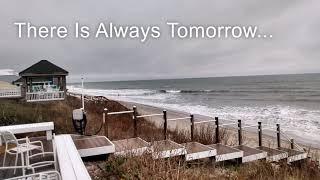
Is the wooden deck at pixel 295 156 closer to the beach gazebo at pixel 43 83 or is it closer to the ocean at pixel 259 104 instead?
the ocean at pixel 259 104

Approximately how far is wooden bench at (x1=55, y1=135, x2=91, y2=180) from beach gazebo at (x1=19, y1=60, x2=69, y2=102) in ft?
58.8

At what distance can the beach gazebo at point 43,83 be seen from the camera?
2247 centimetres

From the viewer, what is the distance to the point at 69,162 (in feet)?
13.0

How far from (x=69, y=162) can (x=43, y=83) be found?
70.2ft

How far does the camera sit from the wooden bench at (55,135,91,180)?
3.36 meters

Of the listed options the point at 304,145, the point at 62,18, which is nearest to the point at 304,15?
the point at 304,145

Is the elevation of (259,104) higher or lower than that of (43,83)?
lower

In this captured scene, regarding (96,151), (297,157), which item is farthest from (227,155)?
(96,151)

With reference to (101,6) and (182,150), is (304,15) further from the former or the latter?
(182,150)

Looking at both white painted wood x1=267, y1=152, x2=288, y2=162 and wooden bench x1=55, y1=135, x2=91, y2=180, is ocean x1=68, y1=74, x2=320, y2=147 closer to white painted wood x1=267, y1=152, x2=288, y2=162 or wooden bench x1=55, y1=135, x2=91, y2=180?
white painted wood x1=267, y1=152, x2=288, y2=162

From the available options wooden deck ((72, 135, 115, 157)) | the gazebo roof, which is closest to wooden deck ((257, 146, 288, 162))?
wooden deck ((72, 135, 115, 157))

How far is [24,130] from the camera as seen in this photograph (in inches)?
255

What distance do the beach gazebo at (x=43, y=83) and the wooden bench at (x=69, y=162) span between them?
17.9 m

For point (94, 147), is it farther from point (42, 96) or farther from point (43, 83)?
point (43, 83)
